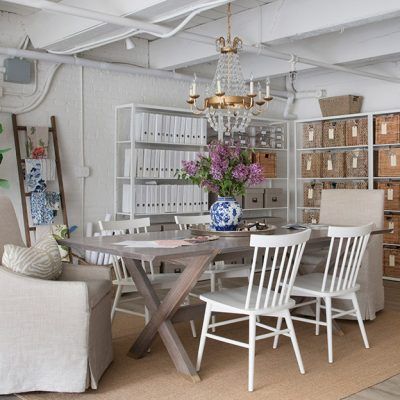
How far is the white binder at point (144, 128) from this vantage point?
5781 mm

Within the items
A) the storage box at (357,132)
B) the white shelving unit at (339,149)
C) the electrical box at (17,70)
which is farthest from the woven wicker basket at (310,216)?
the electrical box at (17,70)

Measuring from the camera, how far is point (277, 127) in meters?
7.50

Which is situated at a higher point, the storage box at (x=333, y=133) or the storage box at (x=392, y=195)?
the storage box at (x=333, y=133)

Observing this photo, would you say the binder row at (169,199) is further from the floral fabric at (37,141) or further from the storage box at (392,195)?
the storage box at (392,195)

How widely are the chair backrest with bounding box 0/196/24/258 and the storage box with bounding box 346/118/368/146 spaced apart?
4.26 m

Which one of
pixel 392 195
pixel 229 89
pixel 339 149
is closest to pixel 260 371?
pixel 229 89

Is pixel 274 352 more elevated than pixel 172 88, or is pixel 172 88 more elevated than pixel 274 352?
pixel 172 88

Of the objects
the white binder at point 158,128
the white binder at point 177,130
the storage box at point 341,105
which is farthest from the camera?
the storage box at point 341,105

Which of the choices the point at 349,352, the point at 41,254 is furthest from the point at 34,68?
the point at 349,352

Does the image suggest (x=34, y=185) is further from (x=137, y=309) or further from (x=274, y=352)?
(x=274, y=352)

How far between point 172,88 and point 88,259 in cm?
222

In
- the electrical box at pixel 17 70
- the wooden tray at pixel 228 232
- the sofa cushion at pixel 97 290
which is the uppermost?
the electrical box at pixel 17 70

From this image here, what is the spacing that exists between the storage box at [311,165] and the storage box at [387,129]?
0.82m

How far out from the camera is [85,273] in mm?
3482
